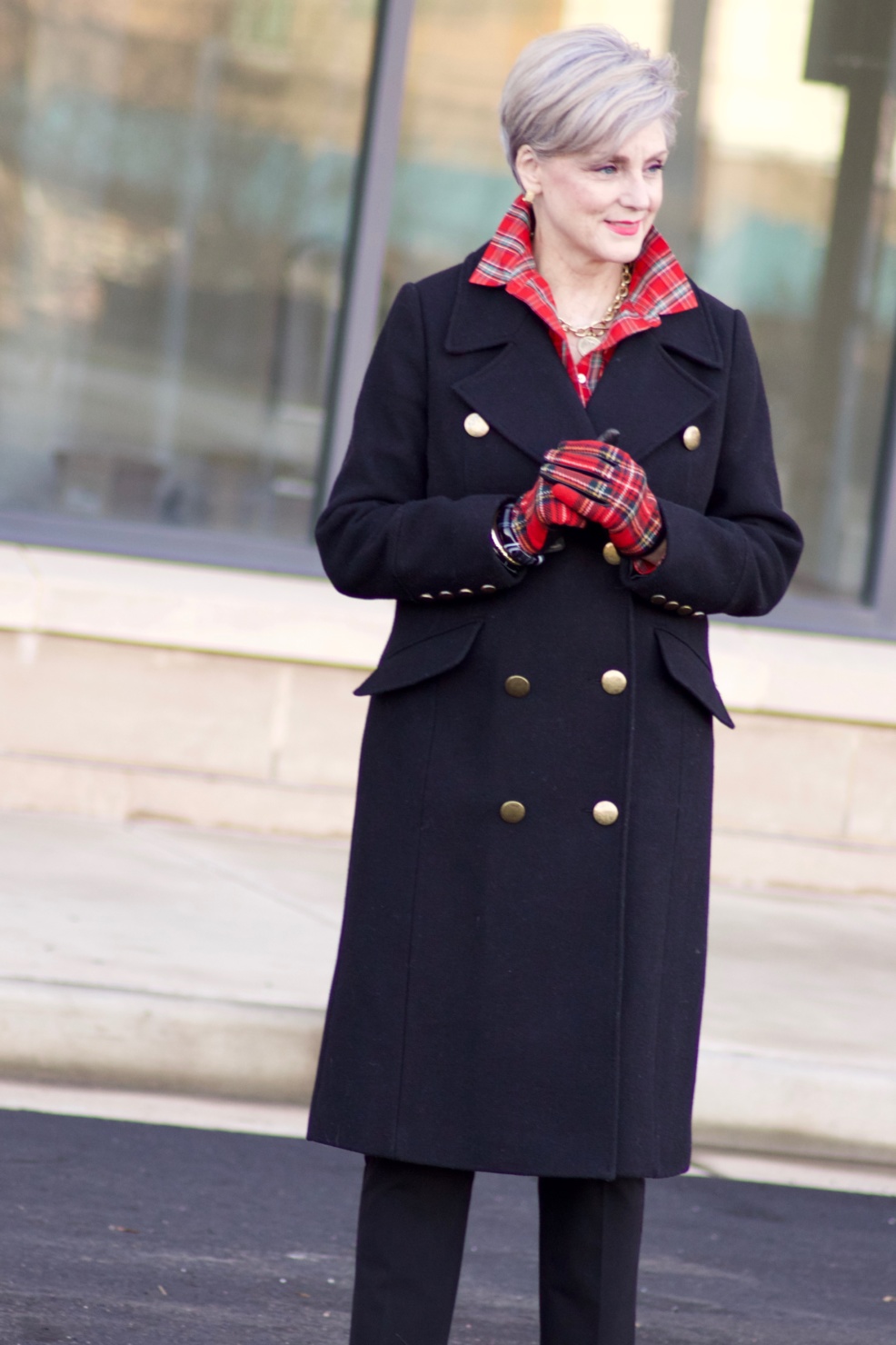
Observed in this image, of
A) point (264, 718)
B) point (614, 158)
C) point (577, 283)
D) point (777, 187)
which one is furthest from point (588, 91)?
point (777, 187)

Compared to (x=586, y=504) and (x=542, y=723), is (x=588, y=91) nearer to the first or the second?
(x=586, y=504)

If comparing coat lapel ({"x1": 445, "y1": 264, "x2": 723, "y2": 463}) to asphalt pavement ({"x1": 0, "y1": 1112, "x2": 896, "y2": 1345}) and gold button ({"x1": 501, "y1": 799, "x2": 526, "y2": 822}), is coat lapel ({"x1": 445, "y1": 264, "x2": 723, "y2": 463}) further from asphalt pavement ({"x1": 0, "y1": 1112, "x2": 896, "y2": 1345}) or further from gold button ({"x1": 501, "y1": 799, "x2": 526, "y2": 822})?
asphalt pavement ({"x1": 0, "y1": 1112, "x2": 896, "y2": 1345})

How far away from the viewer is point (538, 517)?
246 cm

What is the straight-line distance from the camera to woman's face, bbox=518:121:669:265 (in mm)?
2510

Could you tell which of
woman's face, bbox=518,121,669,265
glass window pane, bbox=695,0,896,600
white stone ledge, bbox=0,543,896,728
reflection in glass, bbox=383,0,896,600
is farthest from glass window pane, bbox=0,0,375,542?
woman's face, bbox=518,121,669,265

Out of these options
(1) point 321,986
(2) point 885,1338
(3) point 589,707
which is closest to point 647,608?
(3) point 589,707

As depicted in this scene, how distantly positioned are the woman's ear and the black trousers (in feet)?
4.07

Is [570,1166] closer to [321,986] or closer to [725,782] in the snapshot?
[321,986]

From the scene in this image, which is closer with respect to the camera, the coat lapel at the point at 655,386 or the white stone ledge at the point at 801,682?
the coat lapel at the point at 655,386

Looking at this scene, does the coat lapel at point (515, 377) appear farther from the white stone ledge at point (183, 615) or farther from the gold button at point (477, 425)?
the white stone ledge at point (183, 615)

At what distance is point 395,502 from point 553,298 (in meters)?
0.33

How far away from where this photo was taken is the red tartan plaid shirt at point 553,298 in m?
2.62

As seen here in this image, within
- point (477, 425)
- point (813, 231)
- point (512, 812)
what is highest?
point (813, 231)

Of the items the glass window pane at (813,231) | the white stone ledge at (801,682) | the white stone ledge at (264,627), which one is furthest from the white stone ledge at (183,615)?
the glass window pane at (813,231)
